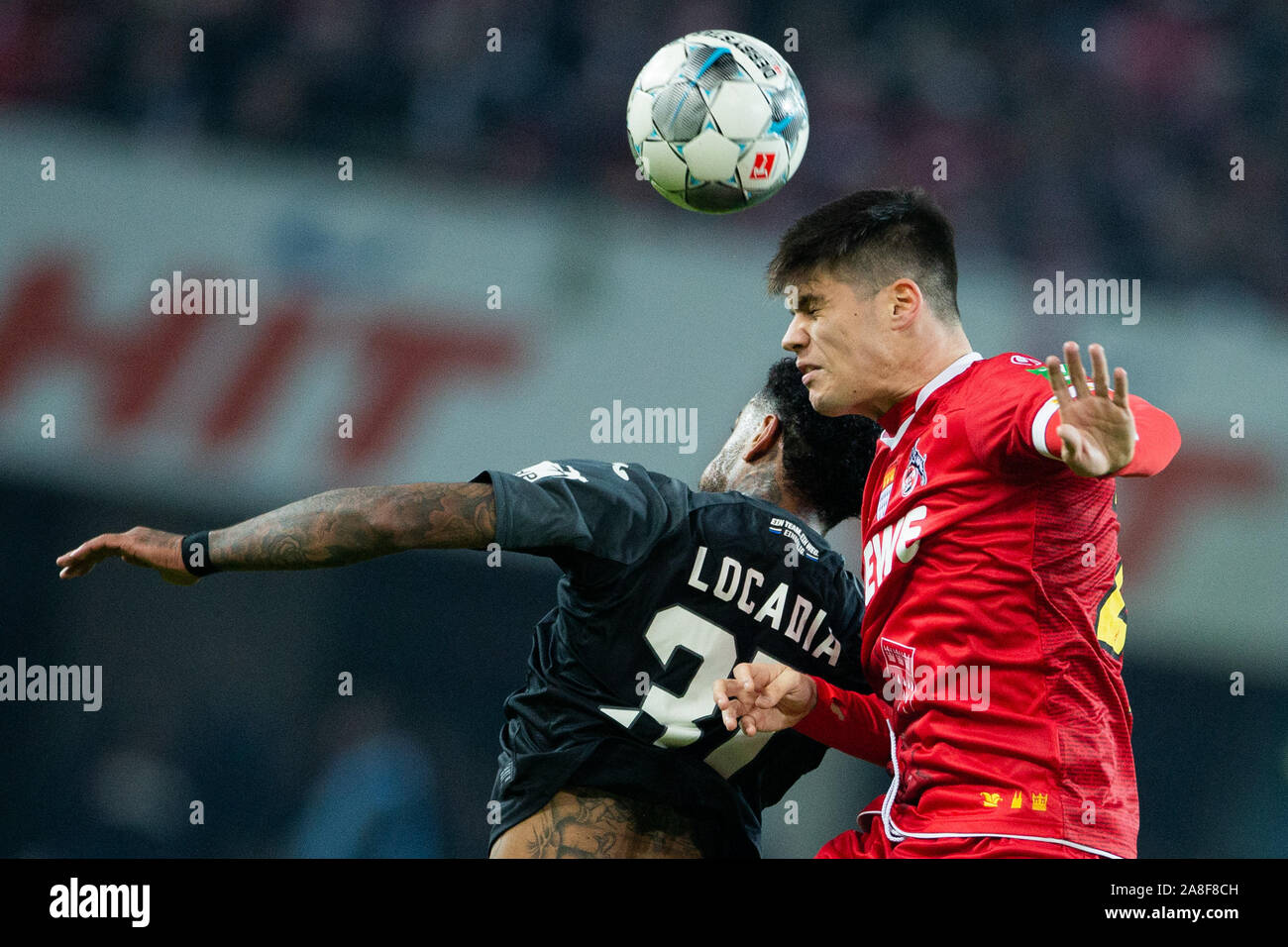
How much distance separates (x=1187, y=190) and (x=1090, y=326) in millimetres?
1184

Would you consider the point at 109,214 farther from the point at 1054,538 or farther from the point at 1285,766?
the point at 1285,766

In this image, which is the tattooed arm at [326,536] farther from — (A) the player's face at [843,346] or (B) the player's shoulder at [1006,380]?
(B) the player's shoulder at [1006,380]

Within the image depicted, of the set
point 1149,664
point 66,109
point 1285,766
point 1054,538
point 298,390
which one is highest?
point 66,109

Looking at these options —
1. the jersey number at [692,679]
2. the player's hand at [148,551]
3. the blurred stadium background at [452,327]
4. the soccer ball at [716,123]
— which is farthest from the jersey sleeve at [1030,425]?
the blurred stadium background at [452,327]

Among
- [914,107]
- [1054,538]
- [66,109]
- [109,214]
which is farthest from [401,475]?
[1054,538]

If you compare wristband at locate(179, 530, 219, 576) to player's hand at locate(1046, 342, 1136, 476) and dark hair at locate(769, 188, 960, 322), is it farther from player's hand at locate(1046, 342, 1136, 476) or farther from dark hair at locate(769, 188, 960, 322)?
player's hand at locate(1046, 342, 1136, 476)

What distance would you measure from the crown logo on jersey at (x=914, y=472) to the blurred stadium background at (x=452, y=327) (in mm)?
3180

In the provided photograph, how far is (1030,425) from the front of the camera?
222 centimetres

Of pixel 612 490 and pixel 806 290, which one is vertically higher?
pixel 806 290

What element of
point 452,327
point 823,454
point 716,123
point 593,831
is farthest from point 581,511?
point 452,327

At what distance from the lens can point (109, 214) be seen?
6121mm

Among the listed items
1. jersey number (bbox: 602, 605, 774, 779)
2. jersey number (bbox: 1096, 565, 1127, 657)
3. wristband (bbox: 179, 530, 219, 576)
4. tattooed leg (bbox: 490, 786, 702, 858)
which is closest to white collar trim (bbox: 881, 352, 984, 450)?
jersey number (bbox: 1096, 565, 1127, 657)

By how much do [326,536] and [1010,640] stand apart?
4.36ft

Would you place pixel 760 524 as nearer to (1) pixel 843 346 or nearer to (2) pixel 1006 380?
(1) pixel 843 346
